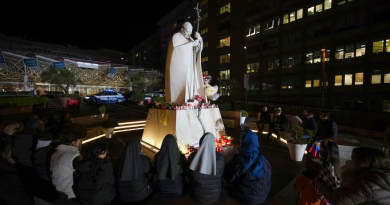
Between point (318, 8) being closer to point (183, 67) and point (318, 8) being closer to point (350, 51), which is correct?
point (350, 51)

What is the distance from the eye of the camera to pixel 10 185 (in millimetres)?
2162

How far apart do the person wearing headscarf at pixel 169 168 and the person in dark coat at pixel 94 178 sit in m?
0.80

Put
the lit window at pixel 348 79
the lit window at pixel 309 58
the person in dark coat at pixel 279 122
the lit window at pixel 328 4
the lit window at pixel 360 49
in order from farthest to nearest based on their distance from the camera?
the lit window at pixel 309 58 < the lit window at pixel 328 4 < the lit window at pixel 348 79 < the lit window at pixel 360 49 < the person in dark coat at pixel 279 122

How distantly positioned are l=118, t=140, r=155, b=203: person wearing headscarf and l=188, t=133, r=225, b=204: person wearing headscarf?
823 millimetres

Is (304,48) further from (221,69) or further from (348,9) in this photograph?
(221,69)

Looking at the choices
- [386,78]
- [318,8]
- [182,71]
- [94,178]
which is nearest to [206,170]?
[94,178]

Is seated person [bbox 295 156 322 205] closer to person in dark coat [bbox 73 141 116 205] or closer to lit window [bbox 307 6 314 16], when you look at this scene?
person in dark coat [bbox 73 141 116 205]

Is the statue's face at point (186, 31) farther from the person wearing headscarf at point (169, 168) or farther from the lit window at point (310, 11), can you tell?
the lit window at point (310, 11)

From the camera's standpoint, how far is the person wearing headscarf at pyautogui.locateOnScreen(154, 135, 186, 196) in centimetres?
301

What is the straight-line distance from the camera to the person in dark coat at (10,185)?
2115 mm

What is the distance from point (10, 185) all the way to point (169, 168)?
2042mm

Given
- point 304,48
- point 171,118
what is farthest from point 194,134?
point 304,48

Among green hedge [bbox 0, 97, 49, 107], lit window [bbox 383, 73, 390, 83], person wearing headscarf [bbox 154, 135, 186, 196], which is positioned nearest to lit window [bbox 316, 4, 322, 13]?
lit window [bbox 383, 73, 390, 83]

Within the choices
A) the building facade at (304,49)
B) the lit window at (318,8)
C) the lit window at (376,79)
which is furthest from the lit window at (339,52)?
the lit window at (318,8)
